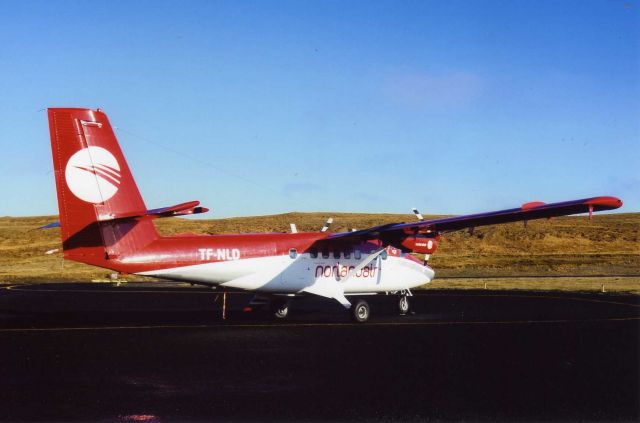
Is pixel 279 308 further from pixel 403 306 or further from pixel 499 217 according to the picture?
pixel 499 217

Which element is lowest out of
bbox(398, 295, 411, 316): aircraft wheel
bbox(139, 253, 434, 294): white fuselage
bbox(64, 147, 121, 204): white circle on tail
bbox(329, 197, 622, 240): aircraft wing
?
bbox(398, 295, 411, 316): aircraft wheel

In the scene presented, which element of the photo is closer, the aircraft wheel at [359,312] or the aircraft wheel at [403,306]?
the aircraft wheel at [359,312]

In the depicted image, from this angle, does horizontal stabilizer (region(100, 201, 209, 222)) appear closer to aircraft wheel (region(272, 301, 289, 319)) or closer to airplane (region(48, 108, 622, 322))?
airplane (region(48, 108, 622, 322))

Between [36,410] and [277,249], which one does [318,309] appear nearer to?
[277,249]

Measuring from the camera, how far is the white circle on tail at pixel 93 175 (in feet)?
70.0

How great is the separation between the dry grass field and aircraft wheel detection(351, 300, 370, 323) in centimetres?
2653

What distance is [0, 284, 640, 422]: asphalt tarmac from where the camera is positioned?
441 inches

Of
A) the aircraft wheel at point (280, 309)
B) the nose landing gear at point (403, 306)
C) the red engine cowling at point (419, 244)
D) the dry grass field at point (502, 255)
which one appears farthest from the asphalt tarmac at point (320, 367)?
the dry grass field at point (502, 255)

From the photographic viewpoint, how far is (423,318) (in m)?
27.2

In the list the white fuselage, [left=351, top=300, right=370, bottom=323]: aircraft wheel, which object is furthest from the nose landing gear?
[left=351, top=300, right=370, bottom=323]: aircraft wheel

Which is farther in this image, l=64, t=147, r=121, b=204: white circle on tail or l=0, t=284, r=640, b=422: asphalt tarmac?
l=64, t=147, r=121, b=204: white circle on tail

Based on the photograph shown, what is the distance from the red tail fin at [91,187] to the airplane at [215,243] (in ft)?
0.10

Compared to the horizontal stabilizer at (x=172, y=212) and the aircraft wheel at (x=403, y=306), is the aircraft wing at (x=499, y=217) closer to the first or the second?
the aircraft wheel at (x=403, y=306)

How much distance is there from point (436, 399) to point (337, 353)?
577 cm
